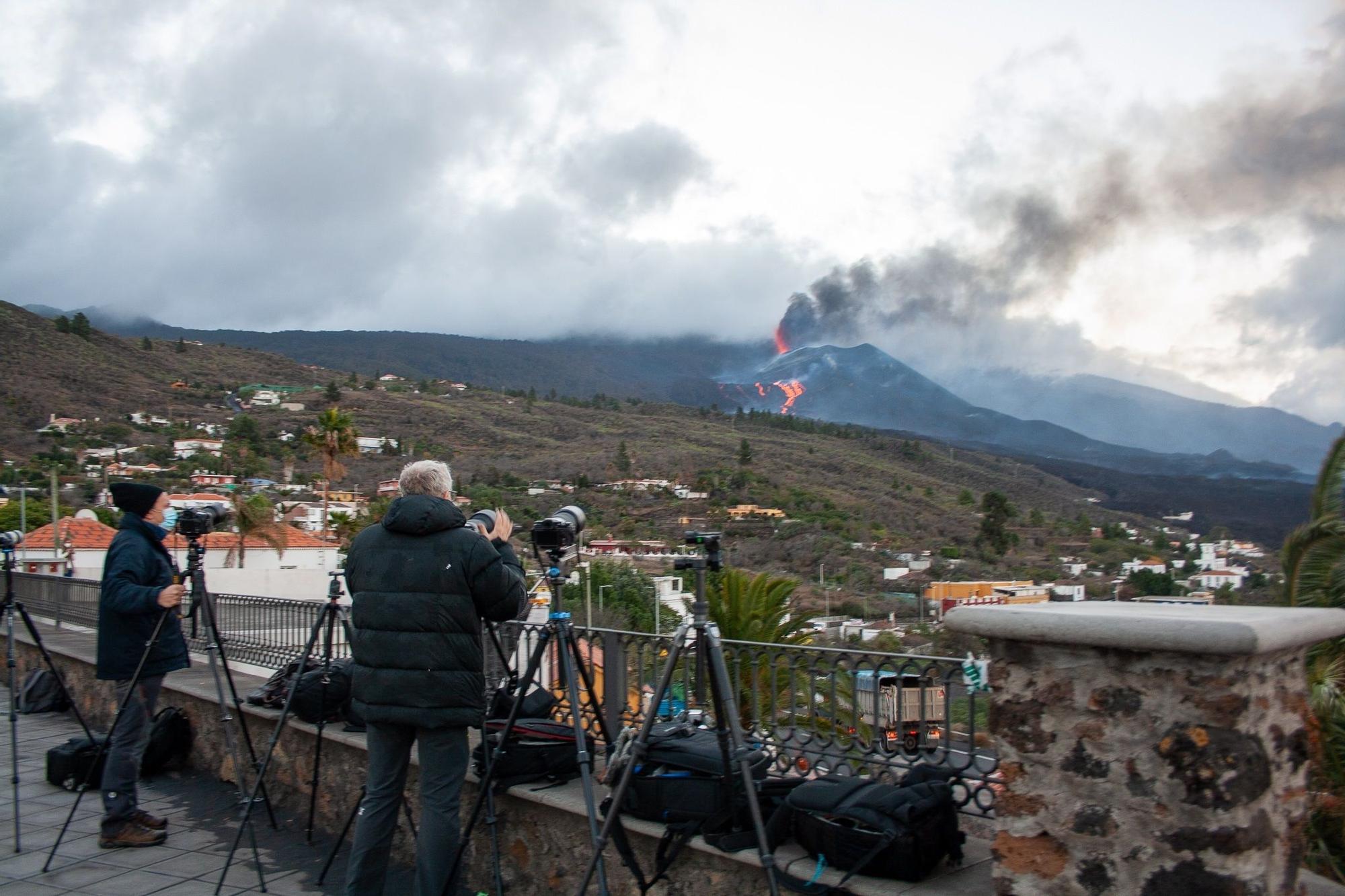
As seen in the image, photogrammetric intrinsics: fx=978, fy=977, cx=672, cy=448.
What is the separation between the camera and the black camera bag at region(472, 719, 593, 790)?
427 centimetres

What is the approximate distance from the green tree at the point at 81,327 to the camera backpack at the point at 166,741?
103348 mm

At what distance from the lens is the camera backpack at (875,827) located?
9.86 feet

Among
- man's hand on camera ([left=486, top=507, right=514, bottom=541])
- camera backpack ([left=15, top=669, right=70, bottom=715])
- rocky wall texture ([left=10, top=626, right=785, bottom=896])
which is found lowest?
camera backpack ([left=15, top=669, right=70, bottom=715])

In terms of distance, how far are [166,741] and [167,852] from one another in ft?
5.69

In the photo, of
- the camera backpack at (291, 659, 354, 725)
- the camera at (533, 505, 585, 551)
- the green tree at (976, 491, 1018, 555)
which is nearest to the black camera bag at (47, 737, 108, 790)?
the camera backpack at (291, 659, 354, 725)

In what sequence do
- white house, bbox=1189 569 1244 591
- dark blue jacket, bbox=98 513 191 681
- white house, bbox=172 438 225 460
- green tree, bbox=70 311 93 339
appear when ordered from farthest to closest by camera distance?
green tree, bbox=70 311 93 339, white house, bbox=172 438 225 460, white house, bbox=1189 569 1244 591, dark blue jacket, bbox=98 513 191 681

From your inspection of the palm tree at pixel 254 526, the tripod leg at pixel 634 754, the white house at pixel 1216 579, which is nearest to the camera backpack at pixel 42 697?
the tripod leg at pixel 634 754

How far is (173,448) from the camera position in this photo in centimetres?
7350

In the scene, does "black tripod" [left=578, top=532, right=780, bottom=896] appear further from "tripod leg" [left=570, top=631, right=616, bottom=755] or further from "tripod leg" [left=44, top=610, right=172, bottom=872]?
"tripod leg" [left=44, top=610, right=172, bottom=872]

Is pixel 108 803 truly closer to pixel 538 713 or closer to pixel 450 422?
pixel 538 713

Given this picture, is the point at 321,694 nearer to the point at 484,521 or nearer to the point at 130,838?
the point at 130,838

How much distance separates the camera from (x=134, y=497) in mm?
4922

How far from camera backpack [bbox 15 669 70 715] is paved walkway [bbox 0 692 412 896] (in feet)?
7.45

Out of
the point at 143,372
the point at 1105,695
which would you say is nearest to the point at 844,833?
the point at 1105,695
